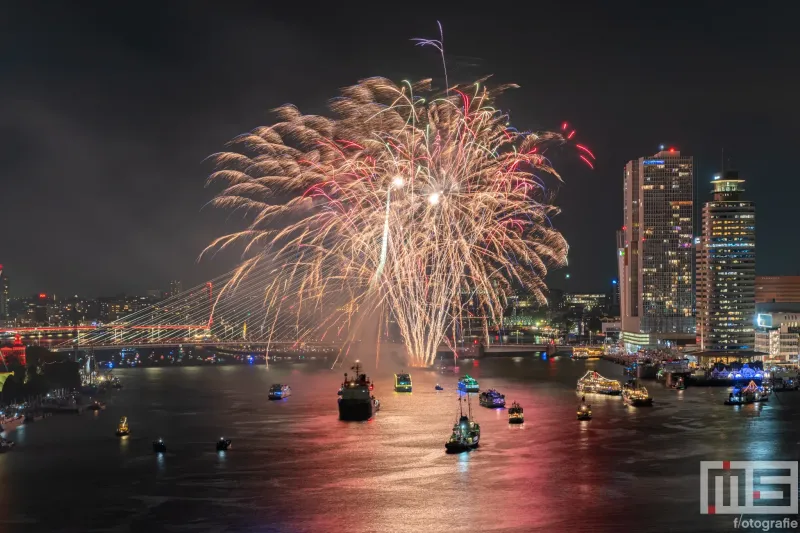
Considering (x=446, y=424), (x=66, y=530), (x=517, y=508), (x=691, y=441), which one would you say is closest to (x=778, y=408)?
(x=691, y=441)

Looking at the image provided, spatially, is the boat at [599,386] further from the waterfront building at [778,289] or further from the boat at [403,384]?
the waterfront building at [778,289]

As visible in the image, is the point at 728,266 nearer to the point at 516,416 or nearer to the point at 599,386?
the point at 599,386

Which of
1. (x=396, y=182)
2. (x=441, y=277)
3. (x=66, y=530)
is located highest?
(x=396, y=182)

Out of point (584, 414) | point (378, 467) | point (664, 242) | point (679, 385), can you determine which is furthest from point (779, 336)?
point (378, 467)

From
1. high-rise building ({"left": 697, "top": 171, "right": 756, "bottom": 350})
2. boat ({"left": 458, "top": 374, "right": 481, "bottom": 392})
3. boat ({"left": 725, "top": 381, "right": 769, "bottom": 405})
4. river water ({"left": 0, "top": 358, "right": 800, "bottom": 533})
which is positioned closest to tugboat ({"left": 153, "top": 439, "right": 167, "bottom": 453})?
river water ({"left": 0, "top": 358, "right": 800, "bottom": 533})

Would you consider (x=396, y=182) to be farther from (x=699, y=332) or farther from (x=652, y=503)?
(x=699, y=332)

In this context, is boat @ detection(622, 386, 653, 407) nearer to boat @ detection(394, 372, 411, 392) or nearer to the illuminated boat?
the illuminated boat
